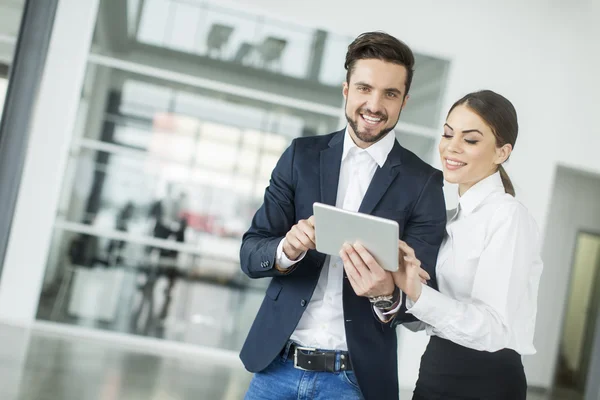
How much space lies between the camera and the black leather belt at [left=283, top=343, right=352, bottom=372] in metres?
1.99

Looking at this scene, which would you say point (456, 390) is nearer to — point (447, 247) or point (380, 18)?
point (447, 247)

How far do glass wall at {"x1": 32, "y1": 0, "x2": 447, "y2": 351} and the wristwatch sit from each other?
20.6 ft

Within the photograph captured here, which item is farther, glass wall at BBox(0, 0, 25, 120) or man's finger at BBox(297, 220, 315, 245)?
glass wall at BBox(0, 0, 25, 120)

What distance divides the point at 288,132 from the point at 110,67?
2.21 m

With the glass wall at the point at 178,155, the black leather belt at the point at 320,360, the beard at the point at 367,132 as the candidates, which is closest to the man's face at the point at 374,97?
the beard at the point at 367,132

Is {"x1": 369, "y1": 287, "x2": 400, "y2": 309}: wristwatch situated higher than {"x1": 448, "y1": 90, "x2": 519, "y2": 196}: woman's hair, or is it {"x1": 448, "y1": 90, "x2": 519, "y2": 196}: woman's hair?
{"x1": 448, "y1": 90, "x2": 519, "y2": 196}: woman's hair

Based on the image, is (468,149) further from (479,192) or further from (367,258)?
(367,258)

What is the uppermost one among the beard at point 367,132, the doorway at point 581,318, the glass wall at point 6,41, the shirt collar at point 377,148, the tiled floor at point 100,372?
the glass wall at point 6,41

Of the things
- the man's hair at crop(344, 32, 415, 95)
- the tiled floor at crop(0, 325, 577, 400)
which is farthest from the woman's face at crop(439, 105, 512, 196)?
the tiled floor at crop(0, 325, 577, 400)

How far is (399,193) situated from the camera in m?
1.99

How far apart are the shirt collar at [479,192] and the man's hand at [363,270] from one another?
1.48 feet

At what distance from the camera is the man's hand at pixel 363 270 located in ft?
5.75

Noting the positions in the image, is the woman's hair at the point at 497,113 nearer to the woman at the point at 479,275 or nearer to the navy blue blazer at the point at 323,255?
the woman at the point at 479,275

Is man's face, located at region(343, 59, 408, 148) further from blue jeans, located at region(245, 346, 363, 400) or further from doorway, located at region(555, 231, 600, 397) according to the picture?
doorway, located at region(555, 231, 600, 397)
